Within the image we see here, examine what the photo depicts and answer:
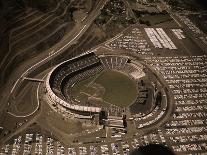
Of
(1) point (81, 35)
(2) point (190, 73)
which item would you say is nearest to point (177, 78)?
(2) point (190, 73)

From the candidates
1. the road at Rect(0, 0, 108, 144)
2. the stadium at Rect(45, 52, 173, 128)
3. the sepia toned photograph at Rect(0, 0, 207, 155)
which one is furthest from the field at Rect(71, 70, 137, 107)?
the road at Rect(0, 0, 108, 144)

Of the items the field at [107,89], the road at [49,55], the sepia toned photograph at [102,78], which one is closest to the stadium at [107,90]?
the field at [107,89]

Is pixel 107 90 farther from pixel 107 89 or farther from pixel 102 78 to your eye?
pixel 102 78

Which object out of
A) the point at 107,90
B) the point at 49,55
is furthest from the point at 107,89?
the point at 49,55

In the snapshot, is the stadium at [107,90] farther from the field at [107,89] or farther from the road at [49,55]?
the road at [49,55]

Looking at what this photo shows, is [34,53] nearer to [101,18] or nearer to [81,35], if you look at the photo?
[81,35]

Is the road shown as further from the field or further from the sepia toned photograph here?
the field

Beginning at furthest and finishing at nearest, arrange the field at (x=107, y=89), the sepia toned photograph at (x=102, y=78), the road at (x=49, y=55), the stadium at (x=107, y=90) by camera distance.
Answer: the field at (x=107, y=89) < the road at (x=49, y=55) < the stadium at (x=107, y=90) < the sepia toned photograph at (x=102, y=78)
